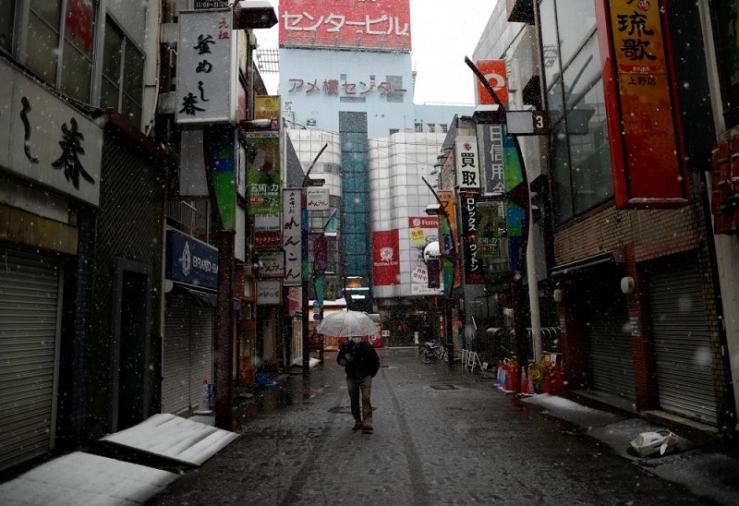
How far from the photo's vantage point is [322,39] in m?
69.1

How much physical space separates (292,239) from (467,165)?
9.51m

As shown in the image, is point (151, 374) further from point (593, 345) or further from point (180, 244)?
point (593, 345)

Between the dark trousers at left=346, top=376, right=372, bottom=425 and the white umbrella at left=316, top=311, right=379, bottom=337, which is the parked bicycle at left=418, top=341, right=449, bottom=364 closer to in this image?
the white umbrella at left=316, top=311, right=379, bottom=337

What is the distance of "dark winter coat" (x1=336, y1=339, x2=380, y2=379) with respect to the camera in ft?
35.7

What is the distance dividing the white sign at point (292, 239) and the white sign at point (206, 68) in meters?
11.4

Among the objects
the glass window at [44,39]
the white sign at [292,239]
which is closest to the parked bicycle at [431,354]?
the white sign at [292,239]

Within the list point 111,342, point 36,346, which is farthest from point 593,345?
point 36,346

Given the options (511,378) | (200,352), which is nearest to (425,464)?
(200,352)

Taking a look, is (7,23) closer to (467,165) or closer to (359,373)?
(359,373)

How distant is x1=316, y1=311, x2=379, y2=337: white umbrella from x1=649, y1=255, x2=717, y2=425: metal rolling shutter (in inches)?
233

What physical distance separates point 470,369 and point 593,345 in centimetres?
1079

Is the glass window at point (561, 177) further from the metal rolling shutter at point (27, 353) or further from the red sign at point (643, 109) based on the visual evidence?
the metal rolling shutter at point (27, 353)

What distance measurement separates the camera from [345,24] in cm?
6981

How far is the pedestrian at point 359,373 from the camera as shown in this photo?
35.0ft
